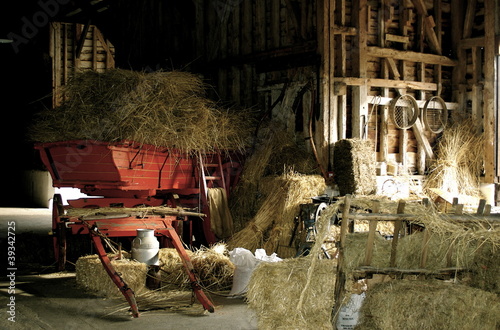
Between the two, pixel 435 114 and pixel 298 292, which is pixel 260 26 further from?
pixel 298 292

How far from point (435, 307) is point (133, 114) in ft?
18.6

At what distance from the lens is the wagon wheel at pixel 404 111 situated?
11.5 m

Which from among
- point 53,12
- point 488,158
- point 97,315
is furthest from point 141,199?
point 53,12

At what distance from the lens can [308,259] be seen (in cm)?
543

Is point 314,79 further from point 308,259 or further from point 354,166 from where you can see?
point 308,259

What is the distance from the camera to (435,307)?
4797 mm

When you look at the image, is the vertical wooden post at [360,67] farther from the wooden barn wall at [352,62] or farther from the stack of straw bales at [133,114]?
the stack of straw bales at [133,114]

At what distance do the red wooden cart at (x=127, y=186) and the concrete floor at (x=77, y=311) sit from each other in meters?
0.29

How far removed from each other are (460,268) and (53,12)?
1359 cm

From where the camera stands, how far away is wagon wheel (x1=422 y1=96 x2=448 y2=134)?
1205 cm

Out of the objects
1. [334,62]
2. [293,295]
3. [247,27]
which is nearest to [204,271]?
[293,295]

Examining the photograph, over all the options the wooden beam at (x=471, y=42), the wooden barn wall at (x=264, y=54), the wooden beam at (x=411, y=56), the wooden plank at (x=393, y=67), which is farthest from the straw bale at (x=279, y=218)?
the wooden beam at (x=471, y=42)

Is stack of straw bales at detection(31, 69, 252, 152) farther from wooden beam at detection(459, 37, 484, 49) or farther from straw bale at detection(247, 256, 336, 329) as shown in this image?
wooden beam at detection(459, 37, 484, 49)

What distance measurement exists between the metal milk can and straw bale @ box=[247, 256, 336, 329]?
255 centimetres
